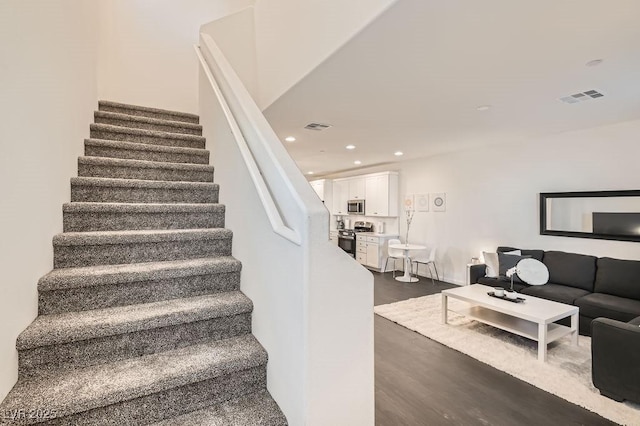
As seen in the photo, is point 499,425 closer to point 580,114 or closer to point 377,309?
point 377,309

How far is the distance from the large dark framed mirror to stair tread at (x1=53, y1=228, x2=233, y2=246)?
4.67 m

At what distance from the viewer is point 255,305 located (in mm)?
1521

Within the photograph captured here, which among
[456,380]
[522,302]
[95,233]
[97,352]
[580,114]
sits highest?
[580,114]

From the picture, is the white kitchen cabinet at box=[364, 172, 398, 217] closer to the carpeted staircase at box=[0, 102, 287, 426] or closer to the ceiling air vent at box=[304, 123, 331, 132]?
the ceiling air vent at box=[304, 123, 331, 132]

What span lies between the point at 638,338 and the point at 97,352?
3225 millimetres

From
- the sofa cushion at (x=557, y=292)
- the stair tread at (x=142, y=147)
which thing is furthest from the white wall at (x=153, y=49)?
the sofa cushion at (x=557, y=292)

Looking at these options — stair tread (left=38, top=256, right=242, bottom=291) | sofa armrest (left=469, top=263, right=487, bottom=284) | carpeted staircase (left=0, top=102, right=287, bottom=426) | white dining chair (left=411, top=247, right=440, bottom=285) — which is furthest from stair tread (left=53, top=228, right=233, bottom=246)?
white dining chair (left=411, top=247, right=440, bottom=285)

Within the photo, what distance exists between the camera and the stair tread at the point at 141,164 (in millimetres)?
2111

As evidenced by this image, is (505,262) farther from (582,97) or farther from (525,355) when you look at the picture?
(582,97)

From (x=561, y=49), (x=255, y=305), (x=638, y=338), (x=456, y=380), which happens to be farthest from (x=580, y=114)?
(x=255, y=305)

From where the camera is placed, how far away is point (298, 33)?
280 centimetres

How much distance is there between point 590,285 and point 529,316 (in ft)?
5.53

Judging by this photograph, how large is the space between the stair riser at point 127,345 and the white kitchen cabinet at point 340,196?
7297mm

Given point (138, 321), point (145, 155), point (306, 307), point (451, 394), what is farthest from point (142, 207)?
point (451, 394)
